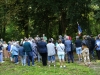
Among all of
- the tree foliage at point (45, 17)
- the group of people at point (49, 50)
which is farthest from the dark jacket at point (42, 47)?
the tree foliage at point (45, 17)

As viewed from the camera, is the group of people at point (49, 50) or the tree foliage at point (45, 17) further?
the tree foliage at point (45, 17)

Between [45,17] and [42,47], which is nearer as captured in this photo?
[42,47]

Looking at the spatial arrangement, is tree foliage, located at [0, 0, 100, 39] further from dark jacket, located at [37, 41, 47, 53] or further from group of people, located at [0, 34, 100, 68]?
dark jacket, located at [37, 41, 47, 53]

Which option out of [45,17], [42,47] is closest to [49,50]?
[42,47]

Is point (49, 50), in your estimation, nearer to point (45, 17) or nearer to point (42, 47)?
point (42, 47)

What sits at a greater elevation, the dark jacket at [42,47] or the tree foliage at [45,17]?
the tree foliage at [45,17]

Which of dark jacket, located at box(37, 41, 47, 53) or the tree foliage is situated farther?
the tree foliage

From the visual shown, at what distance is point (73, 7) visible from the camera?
98.4ft

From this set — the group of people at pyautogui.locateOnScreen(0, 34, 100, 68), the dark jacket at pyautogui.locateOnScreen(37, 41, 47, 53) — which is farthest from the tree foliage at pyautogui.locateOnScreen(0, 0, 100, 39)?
the dark jacket at pyautogui.locateOnScreen(37, 41, 47, 53)

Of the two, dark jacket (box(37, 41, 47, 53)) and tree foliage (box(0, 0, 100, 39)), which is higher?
tree foliage (box(0, 0, 100, 39))

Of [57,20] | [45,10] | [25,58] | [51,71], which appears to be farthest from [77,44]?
[57,20]

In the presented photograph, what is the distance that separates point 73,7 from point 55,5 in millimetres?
2706

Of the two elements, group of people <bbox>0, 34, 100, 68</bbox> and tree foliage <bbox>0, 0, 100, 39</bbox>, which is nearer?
group of people <bbox>0, 34, 100, 68</bbox>

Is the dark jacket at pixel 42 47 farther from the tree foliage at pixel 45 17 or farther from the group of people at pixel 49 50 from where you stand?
the tree foliage at pixel 45 17
